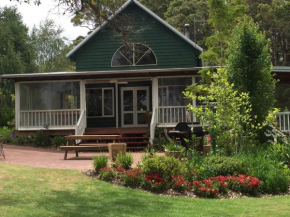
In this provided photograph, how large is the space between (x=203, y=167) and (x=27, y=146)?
39.5 feet

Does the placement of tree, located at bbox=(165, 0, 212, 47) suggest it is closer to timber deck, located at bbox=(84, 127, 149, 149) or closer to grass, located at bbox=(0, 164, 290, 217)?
timber deck, located at bbox=(84, 127, 149, 149)

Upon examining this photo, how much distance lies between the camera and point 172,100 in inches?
816

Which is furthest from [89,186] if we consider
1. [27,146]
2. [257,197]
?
[27,146]

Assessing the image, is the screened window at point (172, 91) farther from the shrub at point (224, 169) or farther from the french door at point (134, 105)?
the shrub at point (224, 169)

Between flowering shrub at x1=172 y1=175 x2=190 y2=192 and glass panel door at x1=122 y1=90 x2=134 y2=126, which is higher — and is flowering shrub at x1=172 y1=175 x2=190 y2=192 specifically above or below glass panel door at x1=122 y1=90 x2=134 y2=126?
below

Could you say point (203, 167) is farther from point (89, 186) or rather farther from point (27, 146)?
point (27, 146)

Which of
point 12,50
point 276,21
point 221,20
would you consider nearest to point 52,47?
point 12,50

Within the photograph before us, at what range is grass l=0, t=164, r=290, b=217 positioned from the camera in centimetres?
744

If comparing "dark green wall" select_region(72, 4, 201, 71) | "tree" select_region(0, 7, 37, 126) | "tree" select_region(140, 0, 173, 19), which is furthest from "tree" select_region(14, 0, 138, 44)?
"tree" select_region(140, 0, 173, 19)

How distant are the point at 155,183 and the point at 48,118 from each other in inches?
473

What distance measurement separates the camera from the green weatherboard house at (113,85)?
2000cm

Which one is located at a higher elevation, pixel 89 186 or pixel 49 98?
pixel 49 98

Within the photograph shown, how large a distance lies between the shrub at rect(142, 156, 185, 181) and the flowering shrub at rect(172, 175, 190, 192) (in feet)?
0.75

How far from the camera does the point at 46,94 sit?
68.7 ft
